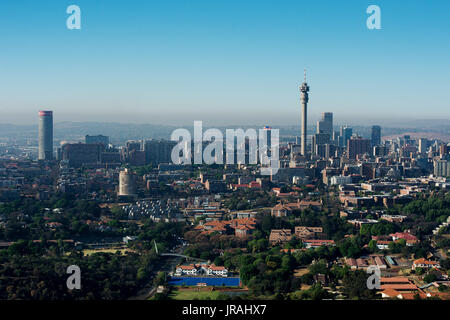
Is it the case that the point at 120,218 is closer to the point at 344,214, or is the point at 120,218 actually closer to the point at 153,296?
the point at 344,214

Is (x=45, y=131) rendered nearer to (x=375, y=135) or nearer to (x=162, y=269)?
(x=375, y=135)

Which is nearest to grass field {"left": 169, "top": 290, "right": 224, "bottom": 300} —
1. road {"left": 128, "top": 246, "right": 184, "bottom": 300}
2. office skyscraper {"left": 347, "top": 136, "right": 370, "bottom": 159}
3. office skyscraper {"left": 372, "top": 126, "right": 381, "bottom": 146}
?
road {"left": 128, "top": 246, "right": 184, "bottom": 300}

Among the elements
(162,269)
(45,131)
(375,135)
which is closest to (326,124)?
(375,135)

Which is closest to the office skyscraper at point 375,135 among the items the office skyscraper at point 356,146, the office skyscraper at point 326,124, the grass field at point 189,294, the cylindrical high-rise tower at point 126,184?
Result: the office skyscraper at point 326,124

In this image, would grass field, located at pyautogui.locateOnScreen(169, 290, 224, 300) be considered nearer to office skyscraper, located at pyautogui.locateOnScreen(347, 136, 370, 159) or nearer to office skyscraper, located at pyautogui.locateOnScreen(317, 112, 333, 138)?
office skyscraper, located at pyautogui.locateOnScreen(347, 136, 370, 159)

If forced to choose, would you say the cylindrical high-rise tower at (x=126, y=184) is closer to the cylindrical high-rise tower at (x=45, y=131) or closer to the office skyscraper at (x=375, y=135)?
the cylindrical high-rise tower at (x=45, y=131)

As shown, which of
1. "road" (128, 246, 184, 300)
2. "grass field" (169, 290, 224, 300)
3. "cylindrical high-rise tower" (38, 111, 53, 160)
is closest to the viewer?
"grass field" (169, 290, 224, 300)

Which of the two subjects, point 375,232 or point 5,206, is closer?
point 375,232
